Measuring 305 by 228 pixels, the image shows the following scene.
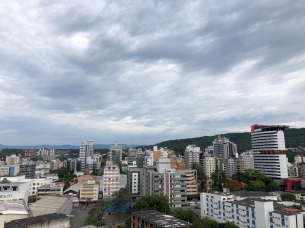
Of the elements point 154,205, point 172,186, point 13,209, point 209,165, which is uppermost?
point 209,165

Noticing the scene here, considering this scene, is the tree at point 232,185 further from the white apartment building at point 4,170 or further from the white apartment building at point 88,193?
the white apartment building at point 4,170

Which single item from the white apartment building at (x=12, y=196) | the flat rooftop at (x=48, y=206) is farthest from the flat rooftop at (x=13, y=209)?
the white apartment building at (x=12, y=196)

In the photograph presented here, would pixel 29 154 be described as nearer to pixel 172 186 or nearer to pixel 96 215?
pixel 96 215

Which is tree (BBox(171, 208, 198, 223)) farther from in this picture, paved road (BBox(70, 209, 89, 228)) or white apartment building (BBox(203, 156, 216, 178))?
white apartment building (BBox(203, 156, 216, 178))

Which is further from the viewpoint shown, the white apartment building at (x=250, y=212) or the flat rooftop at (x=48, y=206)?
the flat rooftop at (x=48, y=206)

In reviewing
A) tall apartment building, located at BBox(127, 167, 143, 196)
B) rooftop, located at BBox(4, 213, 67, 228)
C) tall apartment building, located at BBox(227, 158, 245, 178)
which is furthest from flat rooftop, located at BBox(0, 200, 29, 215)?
tall apartment building, located at BBox(227, 158, 245, 178)

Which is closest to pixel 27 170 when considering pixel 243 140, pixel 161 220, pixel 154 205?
pixel 154 205

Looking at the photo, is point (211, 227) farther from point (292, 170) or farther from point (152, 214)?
point (292, 170)
